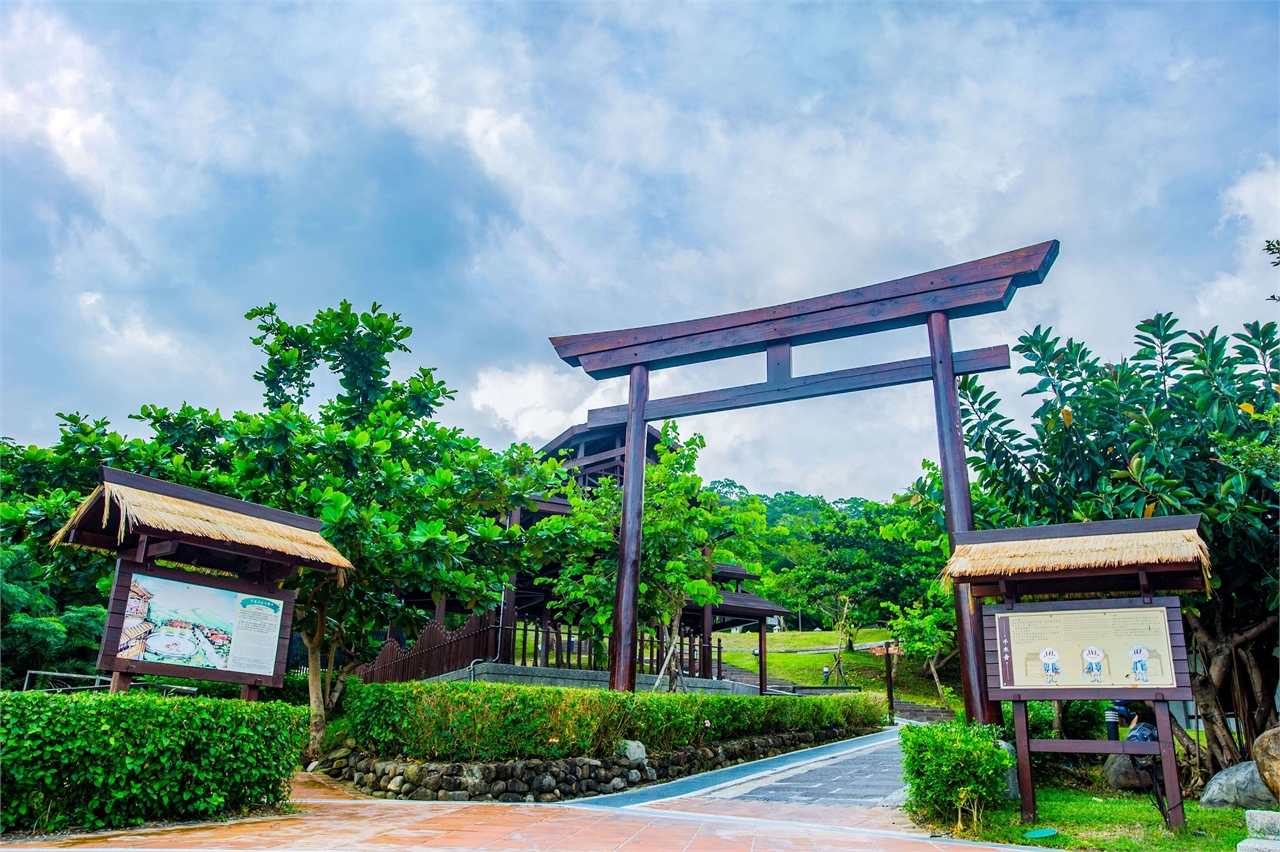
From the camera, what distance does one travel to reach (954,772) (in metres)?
7.27

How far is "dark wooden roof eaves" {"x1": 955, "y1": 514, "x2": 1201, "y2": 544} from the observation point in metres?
7.43

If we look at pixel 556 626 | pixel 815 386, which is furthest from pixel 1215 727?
pixel 556 626

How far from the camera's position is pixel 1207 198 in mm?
10688

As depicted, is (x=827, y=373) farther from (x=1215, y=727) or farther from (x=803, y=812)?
(x=1215, y=727)

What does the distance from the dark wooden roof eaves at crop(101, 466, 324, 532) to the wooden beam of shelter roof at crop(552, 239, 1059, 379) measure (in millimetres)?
5176

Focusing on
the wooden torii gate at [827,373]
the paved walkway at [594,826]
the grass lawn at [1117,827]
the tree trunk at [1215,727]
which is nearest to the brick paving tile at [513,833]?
the paved walkway at [594,826]

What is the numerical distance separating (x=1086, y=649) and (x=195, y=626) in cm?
792

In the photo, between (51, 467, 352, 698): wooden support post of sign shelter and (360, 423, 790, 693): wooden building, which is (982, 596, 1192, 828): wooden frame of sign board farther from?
(360, 423, 790, 693): wooden building

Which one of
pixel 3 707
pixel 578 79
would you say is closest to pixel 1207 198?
pixel 578 79

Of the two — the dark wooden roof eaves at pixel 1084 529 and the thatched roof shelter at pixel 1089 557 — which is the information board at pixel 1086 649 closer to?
the thatched roof shelter at pixel 1089 557

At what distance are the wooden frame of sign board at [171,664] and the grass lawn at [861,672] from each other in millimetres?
24355

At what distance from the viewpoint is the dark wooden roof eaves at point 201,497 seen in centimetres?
735

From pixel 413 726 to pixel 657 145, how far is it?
8.78m

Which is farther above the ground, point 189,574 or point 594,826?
point 189,574
